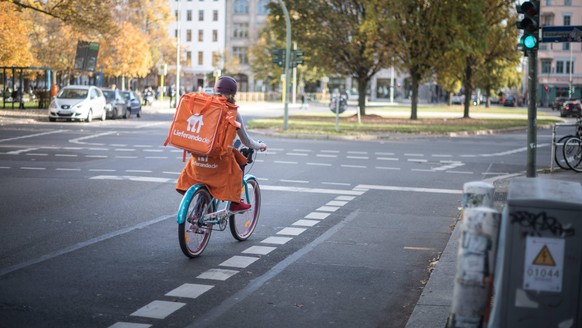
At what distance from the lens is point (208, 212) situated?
9180mm

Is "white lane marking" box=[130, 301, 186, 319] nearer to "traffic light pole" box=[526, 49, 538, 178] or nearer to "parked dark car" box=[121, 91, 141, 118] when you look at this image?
"traffic light pole" box=[526, 49, 538, 178]

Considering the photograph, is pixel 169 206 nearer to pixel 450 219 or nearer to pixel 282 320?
pixel 450 219

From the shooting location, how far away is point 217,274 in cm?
816

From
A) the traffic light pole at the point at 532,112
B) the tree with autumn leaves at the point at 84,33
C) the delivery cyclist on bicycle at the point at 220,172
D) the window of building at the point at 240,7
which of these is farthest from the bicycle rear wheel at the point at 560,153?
the window of building at the point at 240,7

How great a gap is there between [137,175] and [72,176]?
3.86ft

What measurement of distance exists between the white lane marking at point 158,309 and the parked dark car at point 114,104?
1546 inches

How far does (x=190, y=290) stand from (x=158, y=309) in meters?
0.72

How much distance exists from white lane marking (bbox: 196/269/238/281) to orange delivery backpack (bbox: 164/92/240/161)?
46.9 inches

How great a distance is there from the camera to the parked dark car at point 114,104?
45.8 m

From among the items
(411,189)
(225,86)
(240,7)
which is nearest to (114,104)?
(411,189)

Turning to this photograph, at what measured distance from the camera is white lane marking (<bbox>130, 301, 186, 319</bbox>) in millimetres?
6559

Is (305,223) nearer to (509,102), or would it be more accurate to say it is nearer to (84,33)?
(84,33)

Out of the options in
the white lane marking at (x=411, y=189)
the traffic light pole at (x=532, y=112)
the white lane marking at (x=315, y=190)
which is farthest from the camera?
the white lane marking at (x=411, y=189)

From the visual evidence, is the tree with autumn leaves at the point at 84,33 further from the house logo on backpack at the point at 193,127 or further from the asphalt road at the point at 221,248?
the house logo on backpack at the point at 193,127
